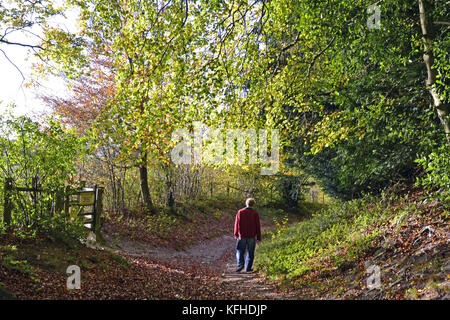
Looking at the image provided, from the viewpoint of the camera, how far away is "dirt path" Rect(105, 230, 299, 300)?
23.2ft

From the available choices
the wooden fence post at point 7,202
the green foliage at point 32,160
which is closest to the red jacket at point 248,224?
the green foliage at point 32,160

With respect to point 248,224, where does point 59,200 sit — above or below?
above

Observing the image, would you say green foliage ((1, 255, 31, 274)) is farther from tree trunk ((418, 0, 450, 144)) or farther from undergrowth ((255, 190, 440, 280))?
tree trunk ((418, 0, 450, 144))

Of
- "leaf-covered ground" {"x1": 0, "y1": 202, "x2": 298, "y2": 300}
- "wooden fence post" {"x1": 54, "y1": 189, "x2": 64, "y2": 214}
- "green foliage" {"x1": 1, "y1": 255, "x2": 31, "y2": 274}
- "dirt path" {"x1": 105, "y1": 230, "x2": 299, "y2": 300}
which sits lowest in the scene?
"dirt path" {"x1": 105, "y1": 230, "x2": 299, "y2": 300}

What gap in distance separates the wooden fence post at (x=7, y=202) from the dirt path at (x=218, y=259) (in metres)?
5.16

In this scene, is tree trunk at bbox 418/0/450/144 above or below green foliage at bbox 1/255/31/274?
above

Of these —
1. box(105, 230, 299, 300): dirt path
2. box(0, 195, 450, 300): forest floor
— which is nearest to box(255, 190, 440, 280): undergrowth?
box(0, 195, 450, 300): forest floor

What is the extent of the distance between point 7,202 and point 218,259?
30.4 ft

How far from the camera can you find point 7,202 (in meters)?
6.73

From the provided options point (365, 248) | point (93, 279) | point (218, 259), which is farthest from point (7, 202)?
point (218, 259)

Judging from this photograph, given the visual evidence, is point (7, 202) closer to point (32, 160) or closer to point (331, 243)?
point (32, 160)

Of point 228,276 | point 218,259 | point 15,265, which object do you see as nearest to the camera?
point 15,265

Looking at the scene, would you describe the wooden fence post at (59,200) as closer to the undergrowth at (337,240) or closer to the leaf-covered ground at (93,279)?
the leaf-covered ground at (93,279)

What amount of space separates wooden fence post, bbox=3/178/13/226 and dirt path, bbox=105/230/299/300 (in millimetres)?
5157
